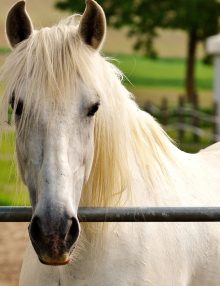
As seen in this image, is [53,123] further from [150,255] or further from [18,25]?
[150,255]

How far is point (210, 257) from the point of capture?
389cm

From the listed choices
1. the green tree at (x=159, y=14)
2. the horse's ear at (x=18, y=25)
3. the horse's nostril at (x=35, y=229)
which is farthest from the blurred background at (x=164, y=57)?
the horse's nostril at (x=35, y=229)

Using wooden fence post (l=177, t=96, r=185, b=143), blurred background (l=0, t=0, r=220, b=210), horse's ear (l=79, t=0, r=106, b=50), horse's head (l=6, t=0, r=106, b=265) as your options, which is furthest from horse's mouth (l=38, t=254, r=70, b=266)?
wooden fence post (l=177, t=96, r=185, b=143)

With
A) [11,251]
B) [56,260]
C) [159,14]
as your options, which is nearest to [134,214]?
[56,260]

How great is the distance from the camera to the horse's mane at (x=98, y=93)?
3.36m

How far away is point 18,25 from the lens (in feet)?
11.6

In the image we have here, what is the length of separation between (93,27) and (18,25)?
0.31 m

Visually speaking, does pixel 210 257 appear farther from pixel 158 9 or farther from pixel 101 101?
pixel 158 9

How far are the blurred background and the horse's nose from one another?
55cm

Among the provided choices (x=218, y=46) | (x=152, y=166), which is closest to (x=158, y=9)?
(x=218, y=46)

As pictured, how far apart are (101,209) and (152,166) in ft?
1.68

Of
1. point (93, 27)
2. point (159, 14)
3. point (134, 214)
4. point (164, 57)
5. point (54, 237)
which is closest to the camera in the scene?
point (54, 237)

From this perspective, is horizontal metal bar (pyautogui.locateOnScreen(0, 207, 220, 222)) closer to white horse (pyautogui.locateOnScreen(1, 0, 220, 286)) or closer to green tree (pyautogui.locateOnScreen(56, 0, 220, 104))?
white horse (pyautogui.locateOnScreen(1, 0, 220, 286))

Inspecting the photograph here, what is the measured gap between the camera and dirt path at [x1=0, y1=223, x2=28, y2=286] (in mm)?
7859
